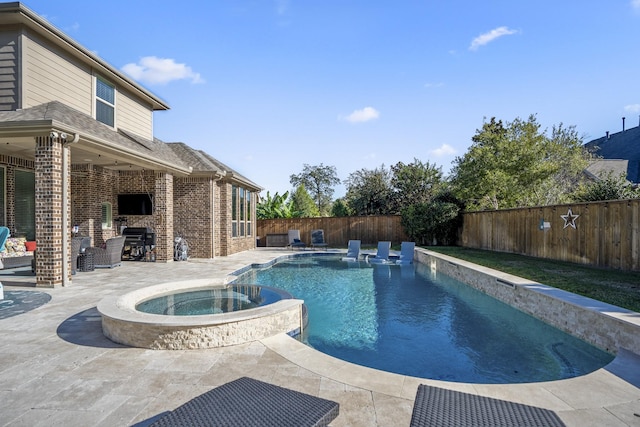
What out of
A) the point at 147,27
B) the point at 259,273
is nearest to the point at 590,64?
the point at 259,273

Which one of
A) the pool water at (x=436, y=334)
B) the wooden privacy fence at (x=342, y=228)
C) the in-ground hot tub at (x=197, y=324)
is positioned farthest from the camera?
the wooden privacy fence at (x=342, y=228)

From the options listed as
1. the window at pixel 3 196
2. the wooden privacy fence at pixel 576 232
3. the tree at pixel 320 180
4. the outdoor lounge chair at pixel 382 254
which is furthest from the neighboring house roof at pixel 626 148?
the window at pixel 3 196

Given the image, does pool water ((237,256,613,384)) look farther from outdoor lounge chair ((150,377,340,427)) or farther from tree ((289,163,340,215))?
tree ((289,163,340,215))

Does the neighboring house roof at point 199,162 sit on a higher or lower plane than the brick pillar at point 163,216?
higher

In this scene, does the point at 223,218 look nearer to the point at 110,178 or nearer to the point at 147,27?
the point at 110,178

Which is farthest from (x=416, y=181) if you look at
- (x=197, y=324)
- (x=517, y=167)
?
(x=197, y=324)

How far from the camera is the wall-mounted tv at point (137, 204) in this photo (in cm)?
1308

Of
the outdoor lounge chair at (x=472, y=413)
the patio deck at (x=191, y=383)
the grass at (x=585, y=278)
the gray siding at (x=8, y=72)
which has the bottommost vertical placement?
the patio deck at (x=191, y=383)

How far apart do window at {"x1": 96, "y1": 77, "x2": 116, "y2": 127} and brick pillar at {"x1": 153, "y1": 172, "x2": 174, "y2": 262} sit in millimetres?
2171

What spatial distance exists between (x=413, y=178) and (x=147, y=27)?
1904 cm

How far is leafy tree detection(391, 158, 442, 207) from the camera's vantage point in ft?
83.0

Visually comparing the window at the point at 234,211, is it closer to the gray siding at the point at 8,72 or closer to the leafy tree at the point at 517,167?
the gray siding at the point at 8,72

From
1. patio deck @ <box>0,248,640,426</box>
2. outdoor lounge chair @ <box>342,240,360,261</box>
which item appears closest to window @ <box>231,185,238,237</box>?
outdoor lounge chair @ <box>342,240,360,261</box>

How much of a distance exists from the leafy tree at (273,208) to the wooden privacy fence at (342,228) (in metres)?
1.01
